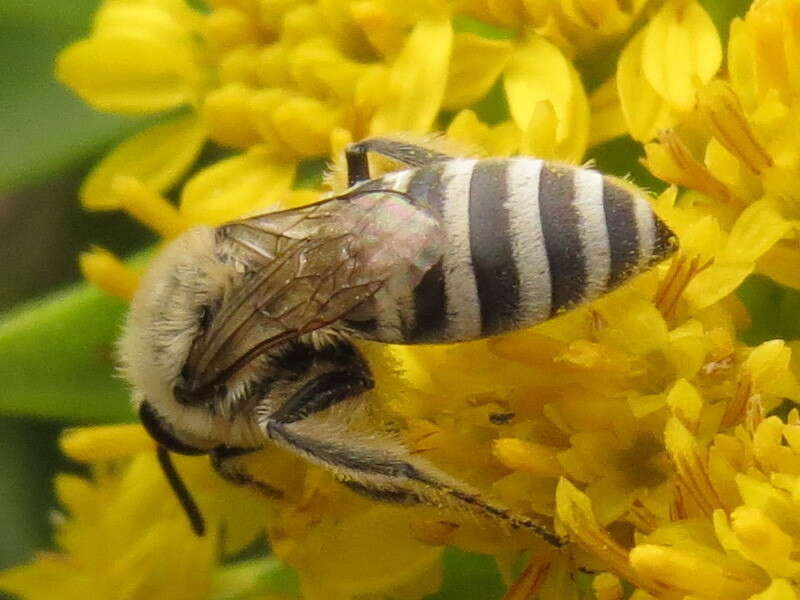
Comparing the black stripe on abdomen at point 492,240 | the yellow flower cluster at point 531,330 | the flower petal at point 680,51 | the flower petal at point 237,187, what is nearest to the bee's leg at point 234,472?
the yellow flower cluster at point 531,330

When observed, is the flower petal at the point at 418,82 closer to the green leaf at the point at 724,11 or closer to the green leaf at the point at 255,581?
the green leaf at the point at 724,11

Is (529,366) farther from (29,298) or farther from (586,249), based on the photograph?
(29,298)

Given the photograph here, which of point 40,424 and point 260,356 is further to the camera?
point 40,424

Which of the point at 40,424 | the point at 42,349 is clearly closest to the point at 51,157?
the point at 42,349

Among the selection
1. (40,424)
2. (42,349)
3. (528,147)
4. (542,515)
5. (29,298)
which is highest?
(528,147)

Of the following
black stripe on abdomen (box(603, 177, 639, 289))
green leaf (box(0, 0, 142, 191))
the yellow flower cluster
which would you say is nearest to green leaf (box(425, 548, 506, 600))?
the yellow flower cluster

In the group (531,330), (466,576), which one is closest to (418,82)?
(531,330)

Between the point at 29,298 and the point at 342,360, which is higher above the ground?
the point at 342,360
